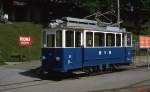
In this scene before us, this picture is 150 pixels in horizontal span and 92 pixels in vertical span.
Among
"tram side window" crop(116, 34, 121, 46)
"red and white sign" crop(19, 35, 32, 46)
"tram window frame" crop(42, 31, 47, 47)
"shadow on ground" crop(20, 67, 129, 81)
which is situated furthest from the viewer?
"red and white sign" crop(19, 35, 32, 46)

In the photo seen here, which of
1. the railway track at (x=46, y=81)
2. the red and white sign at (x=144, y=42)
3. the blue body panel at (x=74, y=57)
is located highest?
the red and white sign at (x=144, y=42)

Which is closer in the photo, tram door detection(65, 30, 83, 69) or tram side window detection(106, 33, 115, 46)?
tram door detection(65, 30, 83, 69)

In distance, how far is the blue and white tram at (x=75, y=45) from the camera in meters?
23.5

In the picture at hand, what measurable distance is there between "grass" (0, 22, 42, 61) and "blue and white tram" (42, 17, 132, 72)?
1137 cm

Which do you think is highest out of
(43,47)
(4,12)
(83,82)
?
(4,12)

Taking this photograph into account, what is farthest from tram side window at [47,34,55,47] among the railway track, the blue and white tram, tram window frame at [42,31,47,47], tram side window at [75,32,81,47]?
the railway track

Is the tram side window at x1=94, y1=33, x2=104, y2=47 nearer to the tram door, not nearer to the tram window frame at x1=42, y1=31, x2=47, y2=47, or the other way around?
the tram door

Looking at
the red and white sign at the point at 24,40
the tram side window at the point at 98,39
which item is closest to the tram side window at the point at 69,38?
the tram side window at the point at 98,39

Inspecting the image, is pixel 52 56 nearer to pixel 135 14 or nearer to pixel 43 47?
pixel 43 47

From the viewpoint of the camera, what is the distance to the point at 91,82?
874 inches

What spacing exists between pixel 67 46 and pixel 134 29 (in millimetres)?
42706

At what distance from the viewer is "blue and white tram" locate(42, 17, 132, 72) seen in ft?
77.0

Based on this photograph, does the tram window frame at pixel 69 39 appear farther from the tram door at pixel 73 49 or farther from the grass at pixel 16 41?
the grass at pixel 16 41

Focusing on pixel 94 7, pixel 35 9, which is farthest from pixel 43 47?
pixel 35 9
